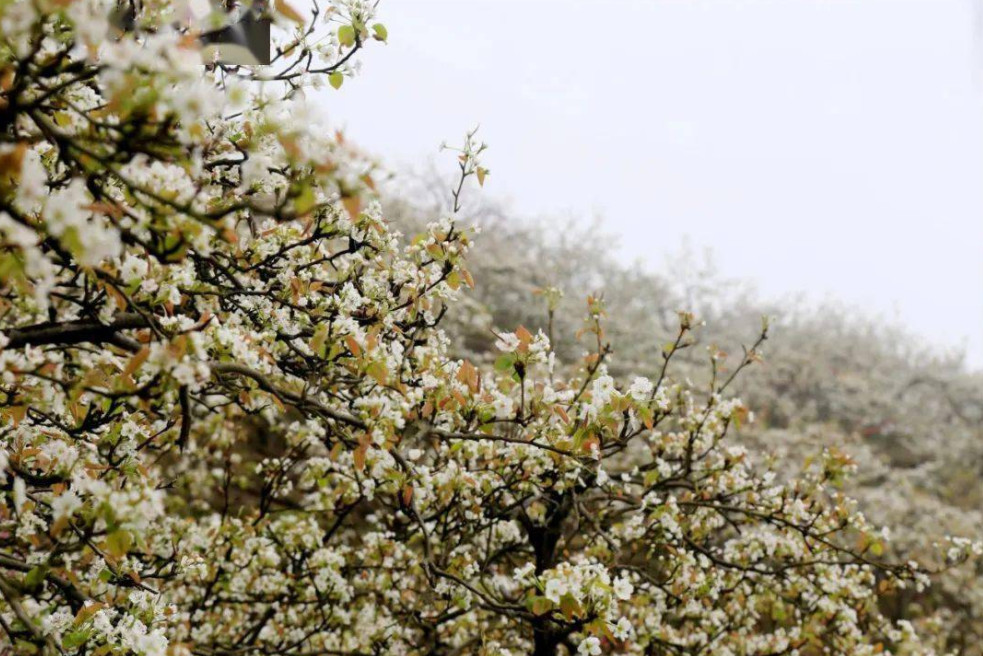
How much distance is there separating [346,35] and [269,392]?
1421 millimetres

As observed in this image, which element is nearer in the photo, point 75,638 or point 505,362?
point 75,638

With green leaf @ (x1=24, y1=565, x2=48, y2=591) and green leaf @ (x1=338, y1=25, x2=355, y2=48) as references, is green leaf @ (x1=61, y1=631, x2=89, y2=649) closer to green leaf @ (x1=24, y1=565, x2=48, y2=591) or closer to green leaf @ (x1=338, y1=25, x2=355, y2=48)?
green leaf @ (x1=24, y1=565, x2=48, y2=591)

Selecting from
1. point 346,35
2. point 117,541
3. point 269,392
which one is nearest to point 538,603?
point 269,392

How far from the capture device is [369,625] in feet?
16.4

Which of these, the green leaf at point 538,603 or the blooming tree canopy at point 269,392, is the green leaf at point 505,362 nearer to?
the blooming tree canopy at point 269,392

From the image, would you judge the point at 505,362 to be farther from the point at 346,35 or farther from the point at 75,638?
the point at 75,638

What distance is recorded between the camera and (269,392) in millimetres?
2281

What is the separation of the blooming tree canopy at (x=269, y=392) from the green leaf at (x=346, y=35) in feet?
0.05

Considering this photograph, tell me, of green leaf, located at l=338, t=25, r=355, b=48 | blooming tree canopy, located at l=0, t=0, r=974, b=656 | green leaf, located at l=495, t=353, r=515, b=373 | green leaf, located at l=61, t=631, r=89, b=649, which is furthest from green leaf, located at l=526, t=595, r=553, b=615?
green leaf, located at l=338, t=25, r=355, b=48

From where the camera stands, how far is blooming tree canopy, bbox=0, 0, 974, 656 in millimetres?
1514

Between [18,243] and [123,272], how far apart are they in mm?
759

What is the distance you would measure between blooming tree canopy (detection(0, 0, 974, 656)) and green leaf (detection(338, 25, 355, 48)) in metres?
0.01

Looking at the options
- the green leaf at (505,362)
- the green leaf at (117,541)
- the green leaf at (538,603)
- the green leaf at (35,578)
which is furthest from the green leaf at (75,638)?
the green leaf at (505,362)

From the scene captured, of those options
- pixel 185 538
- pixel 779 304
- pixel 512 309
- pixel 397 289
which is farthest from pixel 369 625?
pixel 779 304
